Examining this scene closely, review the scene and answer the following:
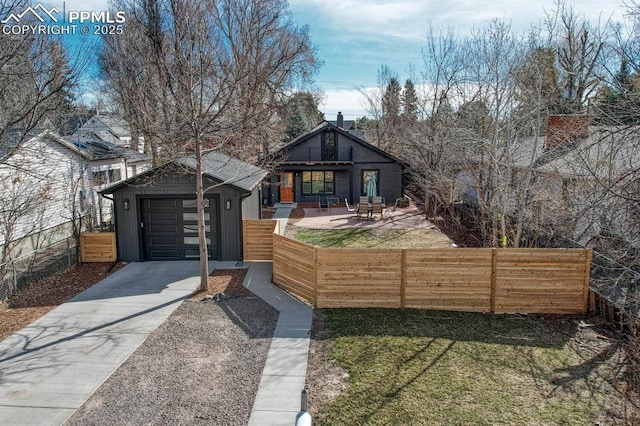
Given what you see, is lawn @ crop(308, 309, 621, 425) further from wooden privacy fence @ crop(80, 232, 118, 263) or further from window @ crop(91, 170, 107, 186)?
window @ crop(91, 170, 107, 186)

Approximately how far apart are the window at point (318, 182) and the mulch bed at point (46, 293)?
14.5 meters

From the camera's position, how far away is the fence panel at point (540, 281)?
9.38 metres

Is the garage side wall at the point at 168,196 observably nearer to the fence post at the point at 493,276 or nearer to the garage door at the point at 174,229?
the garage door at the point at 174,229

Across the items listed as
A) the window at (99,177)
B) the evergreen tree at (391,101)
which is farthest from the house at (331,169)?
the evergreen tree at (391,101)

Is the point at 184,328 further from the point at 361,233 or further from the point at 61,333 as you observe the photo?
the point at 361,233

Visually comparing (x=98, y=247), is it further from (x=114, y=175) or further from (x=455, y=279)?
(x=455, y=279)

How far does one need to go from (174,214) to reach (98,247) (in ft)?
7.99

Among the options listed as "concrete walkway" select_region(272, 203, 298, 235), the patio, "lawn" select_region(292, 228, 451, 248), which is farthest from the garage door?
the patio

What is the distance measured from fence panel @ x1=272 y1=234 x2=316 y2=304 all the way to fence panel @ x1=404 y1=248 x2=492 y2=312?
6.88 ft

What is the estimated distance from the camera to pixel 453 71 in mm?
21109

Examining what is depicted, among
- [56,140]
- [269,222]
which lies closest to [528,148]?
[269,222]

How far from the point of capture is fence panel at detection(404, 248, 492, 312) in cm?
945

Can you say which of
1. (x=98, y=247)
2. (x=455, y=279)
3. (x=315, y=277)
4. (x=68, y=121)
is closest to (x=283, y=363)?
(x=315, y=277)

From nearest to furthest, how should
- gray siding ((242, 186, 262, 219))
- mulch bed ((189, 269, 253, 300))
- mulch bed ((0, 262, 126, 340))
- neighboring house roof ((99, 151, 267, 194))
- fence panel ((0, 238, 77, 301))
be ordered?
mulch bed ((0, 262, 126, 340)) → fence panel ((0, 238, 77, 301)) → mulch bed ((189, 269, 253, 300)) → neighboring house roof ((99, 151, 267, 194)) → gray siding ((242, 186, 262, 219))
